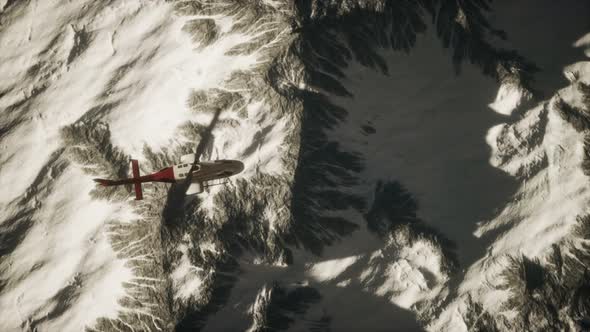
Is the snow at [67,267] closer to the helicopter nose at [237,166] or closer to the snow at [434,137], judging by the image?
the helicopter nose at [237,166]

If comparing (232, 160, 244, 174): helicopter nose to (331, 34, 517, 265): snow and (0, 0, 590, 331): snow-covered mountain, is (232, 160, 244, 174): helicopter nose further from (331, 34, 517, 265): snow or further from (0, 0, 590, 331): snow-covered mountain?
(331, 34, 517, 265): snow

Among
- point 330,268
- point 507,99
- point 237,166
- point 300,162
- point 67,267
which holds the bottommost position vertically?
point 330,268

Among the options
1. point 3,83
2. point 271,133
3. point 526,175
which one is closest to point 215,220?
point 271,133

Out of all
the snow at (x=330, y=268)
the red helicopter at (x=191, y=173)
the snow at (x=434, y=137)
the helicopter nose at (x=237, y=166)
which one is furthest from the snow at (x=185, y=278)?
the snow at (x=434, y=137)

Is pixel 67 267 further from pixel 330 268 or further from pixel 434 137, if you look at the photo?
pixel 434 137

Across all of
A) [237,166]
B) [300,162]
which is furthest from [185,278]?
[300,162]

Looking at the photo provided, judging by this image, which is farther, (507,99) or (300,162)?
(507,99)

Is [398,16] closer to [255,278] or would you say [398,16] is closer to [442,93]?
[442,93]

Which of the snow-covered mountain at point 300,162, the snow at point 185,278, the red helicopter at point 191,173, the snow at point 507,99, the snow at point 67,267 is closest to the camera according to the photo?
the red helicopter at point 191,173

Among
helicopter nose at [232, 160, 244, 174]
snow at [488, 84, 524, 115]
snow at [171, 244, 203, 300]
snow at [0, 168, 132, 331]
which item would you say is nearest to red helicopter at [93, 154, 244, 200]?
helicopter nose at [232, 160, 244, 174]
